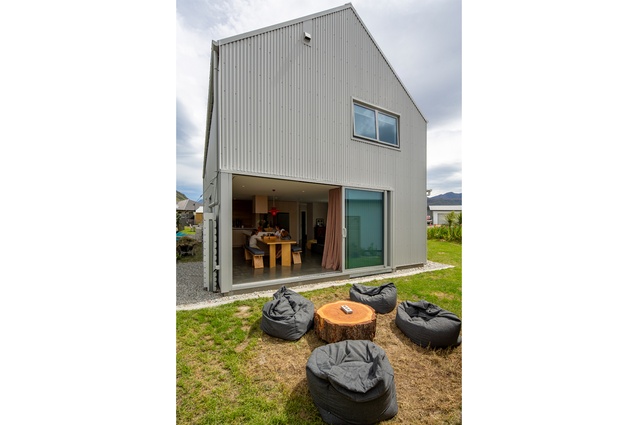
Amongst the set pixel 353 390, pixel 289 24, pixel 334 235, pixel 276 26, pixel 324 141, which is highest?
pixel 289 24

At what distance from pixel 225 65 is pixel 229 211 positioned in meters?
2.97

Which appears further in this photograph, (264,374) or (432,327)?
(432,327)

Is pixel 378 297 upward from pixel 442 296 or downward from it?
upward

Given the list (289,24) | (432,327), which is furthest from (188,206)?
(432,327)

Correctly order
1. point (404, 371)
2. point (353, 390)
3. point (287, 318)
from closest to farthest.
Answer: point (353, 390)
point (404, 371)
point (287, 318)

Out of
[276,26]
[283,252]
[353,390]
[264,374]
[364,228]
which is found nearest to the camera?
[353,390]

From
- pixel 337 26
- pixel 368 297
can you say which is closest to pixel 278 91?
pixel 337 26

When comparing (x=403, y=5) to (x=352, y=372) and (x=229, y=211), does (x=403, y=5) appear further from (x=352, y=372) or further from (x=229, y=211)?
(x=229, y=211)

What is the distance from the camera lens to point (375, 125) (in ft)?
22.6

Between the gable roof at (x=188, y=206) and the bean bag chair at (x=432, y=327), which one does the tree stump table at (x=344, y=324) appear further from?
the gable roof at (x=188, y=206)

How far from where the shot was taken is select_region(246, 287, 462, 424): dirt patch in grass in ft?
6.48

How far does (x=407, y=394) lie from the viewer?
215 centimetres

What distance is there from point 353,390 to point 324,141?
5.23 m

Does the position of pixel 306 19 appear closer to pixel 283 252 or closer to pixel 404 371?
pixel 283 252
